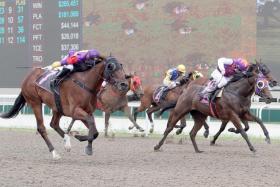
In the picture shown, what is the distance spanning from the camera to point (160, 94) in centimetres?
1502

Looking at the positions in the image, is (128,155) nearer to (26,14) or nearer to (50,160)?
(50,160)

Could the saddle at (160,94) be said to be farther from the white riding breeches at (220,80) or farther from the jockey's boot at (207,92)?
the jockey's boot at (207,92)

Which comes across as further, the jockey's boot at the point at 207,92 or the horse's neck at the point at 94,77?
the jockey's boot at the point at 207,92

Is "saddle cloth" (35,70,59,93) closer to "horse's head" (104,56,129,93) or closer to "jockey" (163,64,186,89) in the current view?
"horse's head" (104,56,129,93)

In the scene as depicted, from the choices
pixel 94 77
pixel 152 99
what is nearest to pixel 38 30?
pixel 152 99

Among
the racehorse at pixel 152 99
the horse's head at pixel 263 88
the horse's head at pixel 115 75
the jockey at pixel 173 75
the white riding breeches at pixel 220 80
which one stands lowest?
the racehorse at pixel 152 99

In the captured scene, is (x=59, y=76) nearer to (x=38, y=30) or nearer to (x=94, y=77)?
(x=94, y=77)

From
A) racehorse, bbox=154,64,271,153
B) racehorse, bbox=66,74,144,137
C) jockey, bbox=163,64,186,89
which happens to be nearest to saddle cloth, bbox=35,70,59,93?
racehorse, bbox=154,64,271,153

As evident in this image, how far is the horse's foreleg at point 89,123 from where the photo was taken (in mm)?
8516

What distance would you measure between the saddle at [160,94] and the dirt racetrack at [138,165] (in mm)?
2380

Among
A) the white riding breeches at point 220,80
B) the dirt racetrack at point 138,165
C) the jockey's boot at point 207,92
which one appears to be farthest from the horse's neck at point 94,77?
the white riding breeches at point 220,80

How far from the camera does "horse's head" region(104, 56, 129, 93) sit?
8.55 meters

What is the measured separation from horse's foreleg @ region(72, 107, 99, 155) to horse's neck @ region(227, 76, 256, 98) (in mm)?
2682

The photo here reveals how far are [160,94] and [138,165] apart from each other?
21.6 feet
